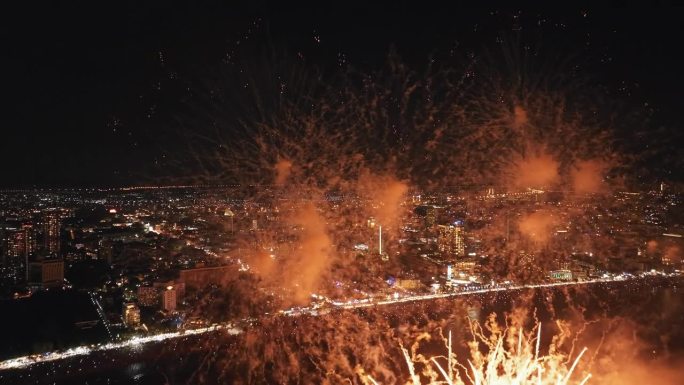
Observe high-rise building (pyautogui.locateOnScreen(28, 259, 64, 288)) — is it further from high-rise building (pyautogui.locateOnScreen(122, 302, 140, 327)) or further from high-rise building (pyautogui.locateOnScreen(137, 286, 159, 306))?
high-rise building (pyautogui.locateOnScreen(122, 302, 140, 327))

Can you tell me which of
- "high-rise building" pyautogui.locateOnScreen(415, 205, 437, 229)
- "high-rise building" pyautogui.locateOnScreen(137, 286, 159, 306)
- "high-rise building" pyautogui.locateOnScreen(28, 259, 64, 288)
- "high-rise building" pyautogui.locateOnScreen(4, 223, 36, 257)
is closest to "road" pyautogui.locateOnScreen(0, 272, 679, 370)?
"high-rise building" pyautogui.locateOnScreen(137, 286, 159, 306)

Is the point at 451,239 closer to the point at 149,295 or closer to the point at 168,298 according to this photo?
the point at 168,298

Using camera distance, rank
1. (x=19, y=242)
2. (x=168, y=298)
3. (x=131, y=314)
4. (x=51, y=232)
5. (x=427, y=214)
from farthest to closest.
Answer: (x=51, y=232)
(x=19, y=242)
(x=427, y=214)
(x=168, y=298)
(x=131, y=314)

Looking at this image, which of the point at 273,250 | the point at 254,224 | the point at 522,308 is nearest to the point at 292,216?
the point at 273,250

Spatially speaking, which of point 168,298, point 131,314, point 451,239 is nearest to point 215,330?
point 168,298

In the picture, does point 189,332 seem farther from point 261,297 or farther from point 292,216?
point 292,216

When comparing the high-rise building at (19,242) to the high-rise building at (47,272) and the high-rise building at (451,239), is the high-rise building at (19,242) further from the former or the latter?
the high-rise building at (451,239)

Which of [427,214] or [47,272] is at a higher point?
[427,214]

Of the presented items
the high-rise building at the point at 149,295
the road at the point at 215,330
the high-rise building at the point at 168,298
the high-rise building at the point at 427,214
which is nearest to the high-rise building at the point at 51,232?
the high-rise building at the point at 149,295
